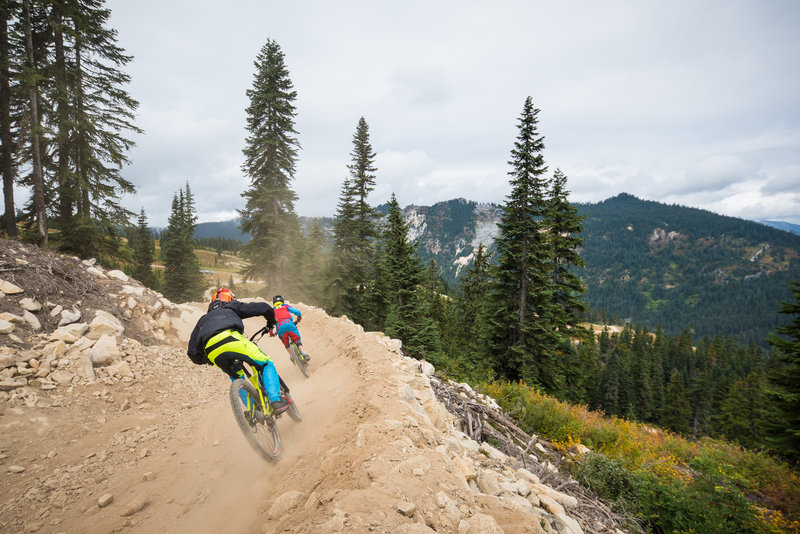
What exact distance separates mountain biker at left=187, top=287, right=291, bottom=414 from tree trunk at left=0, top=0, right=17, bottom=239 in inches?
574

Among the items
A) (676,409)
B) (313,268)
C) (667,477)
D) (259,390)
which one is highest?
(313,268)

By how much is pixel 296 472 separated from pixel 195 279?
4136 centimetres

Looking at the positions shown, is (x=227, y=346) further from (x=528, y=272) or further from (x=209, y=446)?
(x=528, y=272)

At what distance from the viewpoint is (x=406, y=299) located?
820 inches

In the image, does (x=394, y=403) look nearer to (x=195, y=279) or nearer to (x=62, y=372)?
(x=62, y=372)

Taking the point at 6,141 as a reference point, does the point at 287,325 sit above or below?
below

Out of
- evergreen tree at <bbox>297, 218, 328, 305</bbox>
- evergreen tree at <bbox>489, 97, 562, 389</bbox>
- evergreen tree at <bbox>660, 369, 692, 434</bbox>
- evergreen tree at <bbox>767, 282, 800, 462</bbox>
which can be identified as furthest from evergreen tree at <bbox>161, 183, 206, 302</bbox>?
evergreen tree at <bbox>660, 369, 692, 434</bbox>

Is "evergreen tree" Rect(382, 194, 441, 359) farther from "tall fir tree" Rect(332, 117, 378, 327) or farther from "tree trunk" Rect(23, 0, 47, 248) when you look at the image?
"tree trunk" Rect(23, 0, 47, 248)

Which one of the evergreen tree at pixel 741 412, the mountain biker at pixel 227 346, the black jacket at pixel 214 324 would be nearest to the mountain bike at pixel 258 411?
the mountain biker at pixel 227 346

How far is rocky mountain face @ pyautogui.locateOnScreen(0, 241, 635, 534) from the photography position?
3.16 meters

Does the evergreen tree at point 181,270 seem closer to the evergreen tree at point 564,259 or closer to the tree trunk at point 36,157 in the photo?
the tree trunk at point 36,157

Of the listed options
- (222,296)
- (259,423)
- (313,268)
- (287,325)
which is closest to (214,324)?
(222,296)

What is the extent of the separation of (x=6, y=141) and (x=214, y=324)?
17107 millimetres

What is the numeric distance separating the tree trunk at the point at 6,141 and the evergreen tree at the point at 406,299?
57.4 feet
